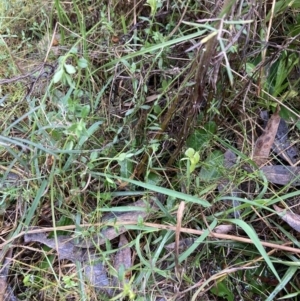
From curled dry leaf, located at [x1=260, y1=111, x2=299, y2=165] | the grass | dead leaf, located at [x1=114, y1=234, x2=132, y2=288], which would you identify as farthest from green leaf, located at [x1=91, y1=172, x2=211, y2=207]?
curled dry leaf, located at [x1=260, y1=111, x2=299, y2=165]

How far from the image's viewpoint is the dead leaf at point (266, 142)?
1175mm

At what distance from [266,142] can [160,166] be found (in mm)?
299

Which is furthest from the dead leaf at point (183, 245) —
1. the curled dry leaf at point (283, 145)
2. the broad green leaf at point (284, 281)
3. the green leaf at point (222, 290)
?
the curled dry leaf at point (283, 145)

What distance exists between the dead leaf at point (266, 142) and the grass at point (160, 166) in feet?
0.08

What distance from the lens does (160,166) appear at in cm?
114

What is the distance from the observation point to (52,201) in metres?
1.10

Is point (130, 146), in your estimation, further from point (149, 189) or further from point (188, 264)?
point (188, 264)

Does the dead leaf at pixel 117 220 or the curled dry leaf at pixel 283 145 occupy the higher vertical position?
the curled dry leaf at pixel 283 145

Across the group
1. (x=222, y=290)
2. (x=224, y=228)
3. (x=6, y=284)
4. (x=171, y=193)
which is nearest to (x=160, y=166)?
(x=171, y=193)

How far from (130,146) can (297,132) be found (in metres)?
0.46

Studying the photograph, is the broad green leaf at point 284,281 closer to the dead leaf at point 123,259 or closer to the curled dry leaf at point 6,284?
the dead leaf at point 123,259

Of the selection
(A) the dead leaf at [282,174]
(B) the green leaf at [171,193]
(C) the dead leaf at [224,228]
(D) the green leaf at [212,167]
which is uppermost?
(B) the green leaf at [171,193]

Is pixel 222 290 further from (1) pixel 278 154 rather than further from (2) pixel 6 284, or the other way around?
(2) pixel 6 284

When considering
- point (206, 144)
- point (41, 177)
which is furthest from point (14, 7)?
point (206, 144)
